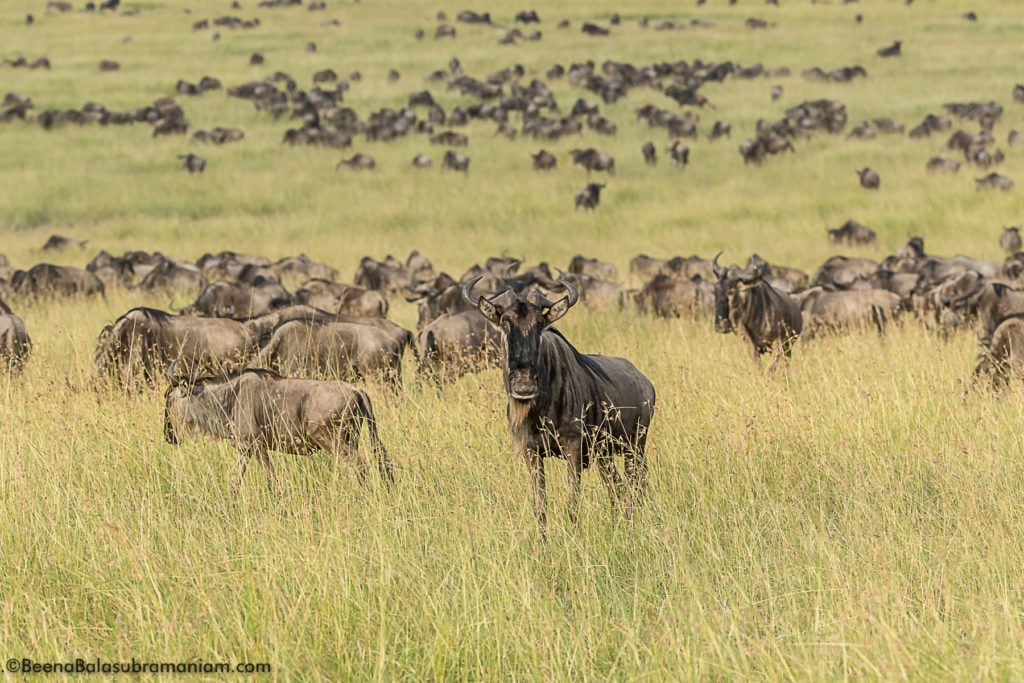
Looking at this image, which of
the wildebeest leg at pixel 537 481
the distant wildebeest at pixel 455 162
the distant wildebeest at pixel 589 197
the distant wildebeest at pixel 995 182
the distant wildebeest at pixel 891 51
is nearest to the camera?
the wildebeest leg at pixel 537 481

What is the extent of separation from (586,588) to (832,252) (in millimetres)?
18948

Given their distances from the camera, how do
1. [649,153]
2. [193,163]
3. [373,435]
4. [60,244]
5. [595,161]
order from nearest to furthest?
[373,435]
[60,244]
[595,161]
[193,163]
[649,153]

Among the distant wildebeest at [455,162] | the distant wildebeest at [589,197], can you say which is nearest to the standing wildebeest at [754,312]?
the distant wildebeest at [589,197]

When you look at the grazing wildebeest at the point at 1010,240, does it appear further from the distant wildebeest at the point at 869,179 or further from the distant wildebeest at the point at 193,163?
the distant wildebeest at the point at 193,163

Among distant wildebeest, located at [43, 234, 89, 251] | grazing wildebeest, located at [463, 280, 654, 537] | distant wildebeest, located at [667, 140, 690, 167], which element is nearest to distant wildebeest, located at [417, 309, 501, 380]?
grazing wildebeest, located at [463, 280, 654, 537]

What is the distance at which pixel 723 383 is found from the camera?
9234mm

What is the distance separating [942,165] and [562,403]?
25.4 metres

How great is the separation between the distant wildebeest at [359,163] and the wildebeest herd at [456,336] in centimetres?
1281

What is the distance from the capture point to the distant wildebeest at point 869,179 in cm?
2688

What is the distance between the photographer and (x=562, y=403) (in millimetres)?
5977

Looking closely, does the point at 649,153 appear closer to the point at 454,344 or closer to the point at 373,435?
the point at 454,344

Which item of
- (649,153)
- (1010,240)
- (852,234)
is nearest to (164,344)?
(852,234)

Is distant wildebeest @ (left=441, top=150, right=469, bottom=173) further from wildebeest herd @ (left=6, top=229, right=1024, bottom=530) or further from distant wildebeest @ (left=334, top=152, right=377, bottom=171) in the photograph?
wildebeest herd @ (left=6, top=229, right=1024, bottom=530)

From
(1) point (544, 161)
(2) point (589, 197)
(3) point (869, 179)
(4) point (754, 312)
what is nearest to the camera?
(4) point (754, 312)
